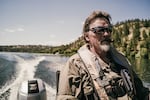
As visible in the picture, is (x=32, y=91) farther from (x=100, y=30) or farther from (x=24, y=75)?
(x=24, y=75)

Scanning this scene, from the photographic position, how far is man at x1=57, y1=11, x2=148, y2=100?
2.88 metres

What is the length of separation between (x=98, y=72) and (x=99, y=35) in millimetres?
441

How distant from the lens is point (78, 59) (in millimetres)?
3092

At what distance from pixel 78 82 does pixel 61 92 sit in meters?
0.22

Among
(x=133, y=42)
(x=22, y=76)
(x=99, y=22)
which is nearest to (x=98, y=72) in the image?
(x=99, y=22)

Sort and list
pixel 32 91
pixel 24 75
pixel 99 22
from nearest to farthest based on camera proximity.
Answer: pixel 99 22, pixel 32 91, pixel 24 75

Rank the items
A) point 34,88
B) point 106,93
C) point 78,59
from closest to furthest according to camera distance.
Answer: point 106,93
point 78,59
point 34,88

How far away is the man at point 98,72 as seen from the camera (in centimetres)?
288

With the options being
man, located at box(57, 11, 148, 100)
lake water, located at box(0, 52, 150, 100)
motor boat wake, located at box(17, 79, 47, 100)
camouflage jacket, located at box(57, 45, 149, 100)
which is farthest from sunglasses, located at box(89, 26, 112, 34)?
lake water, located at box(0, 52, 150, 100)

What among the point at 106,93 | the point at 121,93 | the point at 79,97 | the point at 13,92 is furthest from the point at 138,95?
the point at 13,92

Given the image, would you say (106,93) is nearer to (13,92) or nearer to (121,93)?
(121,93)

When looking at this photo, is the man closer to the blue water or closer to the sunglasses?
the sunglasses

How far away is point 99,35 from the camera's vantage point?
10.1ft

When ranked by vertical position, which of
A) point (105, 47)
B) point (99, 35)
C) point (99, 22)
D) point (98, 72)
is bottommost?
point (98, 72)
